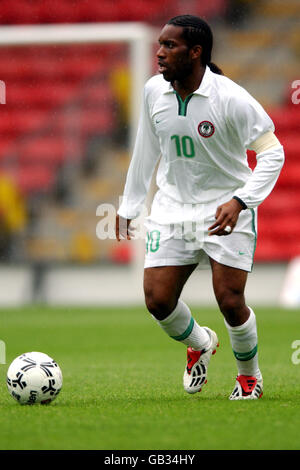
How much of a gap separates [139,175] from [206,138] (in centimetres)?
54

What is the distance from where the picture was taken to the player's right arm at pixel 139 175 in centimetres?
536

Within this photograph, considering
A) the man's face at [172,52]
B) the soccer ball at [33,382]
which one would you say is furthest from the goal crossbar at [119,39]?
the soccer ball at [33,382]

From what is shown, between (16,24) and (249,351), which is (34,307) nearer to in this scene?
(16,24)

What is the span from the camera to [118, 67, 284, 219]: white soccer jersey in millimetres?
4926

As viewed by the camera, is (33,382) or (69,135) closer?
(33,382)

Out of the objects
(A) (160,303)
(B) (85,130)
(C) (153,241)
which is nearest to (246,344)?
(A) (160,303)

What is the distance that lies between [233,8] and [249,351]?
11.5 metres

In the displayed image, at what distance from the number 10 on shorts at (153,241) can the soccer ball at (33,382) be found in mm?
805

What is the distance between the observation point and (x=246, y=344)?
5137 millimetres

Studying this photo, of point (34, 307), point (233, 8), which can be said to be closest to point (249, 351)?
point (34, 307)

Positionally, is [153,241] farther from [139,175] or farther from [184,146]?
[184,146]

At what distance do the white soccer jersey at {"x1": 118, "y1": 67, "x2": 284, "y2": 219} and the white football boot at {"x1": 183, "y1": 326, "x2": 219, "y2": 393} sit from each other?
2.85ft

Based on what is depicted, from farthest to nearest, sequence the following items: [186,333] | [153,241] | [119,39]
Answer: [119,39] < [186,333] < [153,241]

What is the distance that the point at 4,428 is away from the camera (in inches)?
163
